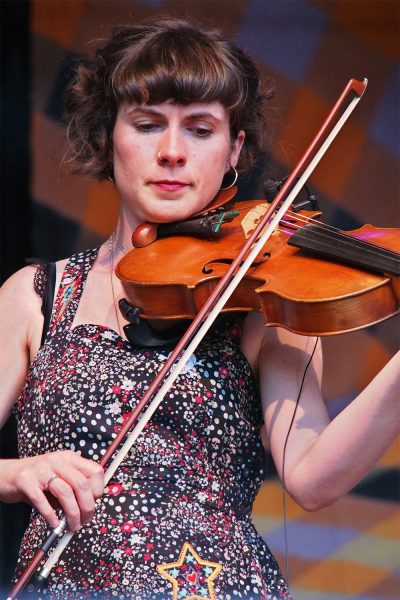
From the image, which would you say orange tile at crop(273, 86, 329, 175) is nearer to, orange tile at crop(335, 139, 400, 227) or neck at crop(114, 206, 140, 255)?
orange tile at crop(335, 139, 400, 227)

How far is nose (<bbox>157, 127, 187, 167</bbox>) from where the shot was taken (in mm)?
1679

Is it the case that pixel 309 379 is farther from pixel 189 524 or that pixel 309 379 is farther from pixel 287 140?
pixel 287 140

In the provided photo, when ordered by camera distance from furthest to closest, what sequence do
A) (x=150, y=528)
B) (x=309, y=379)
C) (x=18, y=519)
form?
(x=18, y=519), (x=309, y=379), (x=150, y=528)

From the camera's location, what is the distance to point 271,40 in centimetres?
259

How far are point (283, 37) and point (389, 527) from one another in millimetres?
1253

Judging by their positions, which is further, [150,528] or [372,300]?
[150,528]

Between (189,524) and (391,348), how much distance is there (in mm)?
1166

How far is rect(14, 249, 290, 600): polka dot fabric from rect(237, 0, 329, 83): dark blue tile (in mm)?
1068

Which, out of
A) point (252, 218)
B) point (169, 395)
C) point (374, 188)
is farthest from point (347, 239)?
point (374, 188)

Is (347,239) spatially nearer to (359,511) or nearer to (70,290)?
(70,290)

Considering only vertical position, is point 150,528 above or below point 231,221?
below

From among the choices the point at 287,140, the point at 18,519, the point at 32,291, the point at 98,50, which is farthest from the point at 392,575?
the point at 98,50

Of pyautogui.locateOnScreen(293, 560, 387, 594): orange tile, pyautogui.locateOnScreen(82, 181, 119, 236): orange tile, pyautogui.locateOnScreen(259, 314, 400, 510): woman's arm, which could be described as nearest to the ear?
pyautogui.locateOnScreen(259, 314, 400, 510): woman's arm

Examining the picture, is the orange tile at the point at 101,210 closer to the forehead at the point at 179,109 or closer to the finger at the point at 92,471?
the forehead at the point at 179,109
